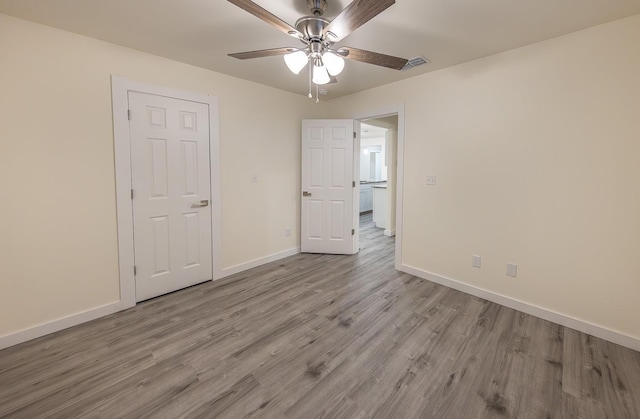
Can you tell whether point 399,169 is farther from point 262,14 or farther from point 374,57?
point 262,14

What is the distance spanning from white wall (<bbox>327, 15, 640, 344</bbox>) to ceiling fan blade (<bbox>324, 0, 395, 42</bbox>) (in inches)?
70.9

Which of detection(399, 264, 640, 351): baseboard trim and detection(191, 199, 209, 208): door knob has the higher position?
detection(191, 199, 209, 208): door knob

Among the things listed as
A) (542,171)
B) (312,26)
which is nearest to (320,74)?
(312,26)

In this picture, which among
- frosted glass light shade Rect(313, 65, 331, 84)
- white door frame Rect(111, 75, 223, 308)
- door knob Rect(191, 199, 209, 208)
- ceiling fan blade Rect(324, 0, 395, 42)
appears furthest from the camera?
door knob Rect(191, 199, 209, 208)

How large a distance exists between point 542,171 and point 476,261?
105 centimetres

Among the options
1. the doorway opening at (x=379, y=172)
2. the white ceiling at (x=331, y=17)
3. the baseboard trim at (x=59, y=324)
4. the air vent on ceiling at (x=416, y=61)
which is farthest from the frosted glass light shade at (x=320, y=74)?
the baseboard trim at (x=59, y=324)

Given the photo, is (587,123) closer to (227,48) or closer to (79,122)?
(227,48)

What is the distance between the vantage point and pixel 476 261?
2.89 metres

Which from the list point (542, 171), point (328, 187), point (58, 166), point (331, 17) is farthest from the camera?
point (328, 187)

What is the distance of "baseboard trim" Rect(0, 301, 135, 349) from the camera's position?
210 centimetres

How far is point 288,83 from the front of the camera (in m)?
3.51

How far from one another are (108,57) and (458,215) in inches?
146

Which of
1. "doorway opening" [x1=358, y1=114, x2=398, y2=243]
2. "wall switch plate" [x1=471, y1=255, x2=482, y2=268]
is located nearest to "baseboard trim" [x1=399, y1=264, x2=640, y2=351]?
"wall switch plate" [x1=471, y1=255, x2=482, y2=268]

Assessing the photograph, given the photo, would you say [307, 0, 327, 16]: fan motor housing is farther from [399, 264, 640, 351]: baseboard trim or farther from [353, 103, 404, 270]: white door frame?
[399, 264, 640, 351]: baseboard trim
